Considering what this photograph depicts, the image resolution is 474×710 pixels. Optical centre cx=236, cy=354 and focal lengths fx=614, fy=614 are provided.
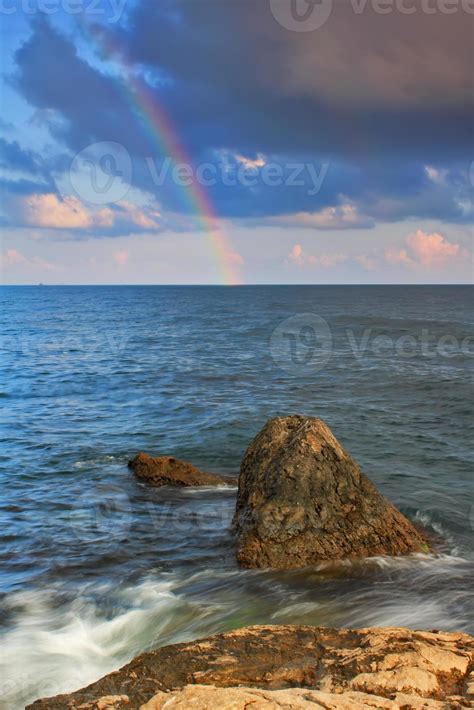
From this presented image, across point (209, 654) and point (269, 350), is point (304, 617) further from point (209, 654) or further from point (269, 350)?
point (269, 350)

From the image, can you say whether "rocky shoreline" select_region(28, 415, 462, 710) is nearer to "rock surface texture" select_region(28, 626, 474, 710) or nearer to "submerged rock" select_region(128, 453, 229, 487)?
"rock surface texture" select_region(28, 626, 474, 710)

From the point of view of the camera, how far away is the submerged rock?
15906 mm

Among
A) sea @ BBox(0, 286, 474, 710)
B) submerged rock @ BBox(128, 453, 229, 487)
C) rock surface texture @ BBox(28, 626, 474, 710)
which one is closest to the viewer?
rock surface texture @ BBox(28, 626, 474, 710)

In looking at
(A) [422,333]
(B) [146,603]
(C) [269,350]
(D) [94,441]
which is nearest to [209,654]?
(B) [146,603]

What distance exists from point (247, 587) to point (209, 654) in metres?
4.57

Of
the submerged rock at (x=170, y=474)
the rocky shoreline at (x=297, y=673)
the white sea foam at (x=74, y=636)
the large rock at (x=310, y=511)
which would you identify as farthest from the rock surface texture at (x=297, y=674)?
the submerged rock at (x=170, y=474)

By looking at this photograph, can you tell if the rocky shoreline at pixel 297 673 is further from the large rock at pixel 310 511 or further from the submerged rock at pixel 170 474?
the submerged rock at pixel 170 474

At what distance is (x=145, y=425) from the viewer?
23.0 meters

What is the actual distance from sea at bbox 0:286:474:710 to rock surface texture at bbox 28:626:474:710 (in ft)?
9.55

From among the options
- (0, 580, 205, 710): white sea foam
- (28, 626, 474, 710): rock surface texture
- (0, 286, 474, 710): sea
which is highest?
(28, 626, 474, 710): rock surface texture

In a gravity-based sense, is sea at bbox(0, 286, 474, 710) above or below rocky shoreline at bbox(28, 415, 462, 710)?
below

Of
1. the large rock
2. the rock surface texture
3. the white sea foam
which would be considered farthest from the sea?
the rock surface texture

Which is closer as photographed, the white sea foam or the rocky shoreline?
the rocky shoreline

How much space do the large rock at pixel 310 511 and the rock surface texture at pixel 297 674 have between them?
4644 millimetres
